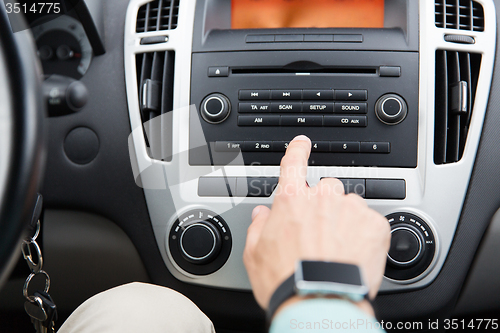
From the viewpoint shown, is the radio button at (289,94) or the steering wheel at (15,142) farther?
the radio button at (289,94)

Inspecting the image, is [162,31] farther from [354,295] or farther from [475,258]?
[475,258]

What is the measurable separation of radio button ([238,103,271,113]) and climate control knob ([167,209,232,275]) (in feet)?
0.88

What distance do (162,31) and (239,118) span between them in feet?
1.03

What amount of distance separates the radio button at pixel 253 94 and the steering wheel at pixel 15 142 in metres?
0.48

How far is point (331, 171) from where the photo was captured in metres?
0.88

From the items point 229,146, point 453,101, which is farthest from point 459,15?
point 229,146

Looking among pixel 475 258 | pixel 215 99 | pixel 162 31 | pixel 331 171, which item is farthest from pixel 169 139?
pixel 475 258

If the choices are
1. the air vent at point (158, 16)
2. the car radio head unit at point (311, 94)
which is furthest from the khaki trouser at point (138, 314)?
the air vent at point (158, 16)

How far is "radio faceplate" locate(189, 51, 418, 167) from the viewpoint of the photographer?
34.6 inches

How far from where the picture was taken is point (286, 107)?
0.89 m

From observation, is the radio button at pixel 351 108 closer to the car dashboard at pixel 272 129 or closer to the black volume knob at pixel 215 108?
the car dashboard at pixel 272 129

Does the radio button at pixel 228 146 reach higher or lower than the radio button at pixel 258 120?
lower

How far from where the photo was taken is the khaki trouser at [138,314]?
2.25 ft

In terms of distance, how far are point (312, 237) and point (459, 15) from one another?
28.9 inches
